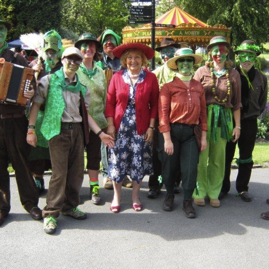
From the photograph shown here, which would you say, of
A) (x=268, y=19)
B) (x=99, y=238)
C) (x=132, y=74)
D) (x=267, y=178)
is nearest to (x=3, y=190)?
(x=99, y=238)

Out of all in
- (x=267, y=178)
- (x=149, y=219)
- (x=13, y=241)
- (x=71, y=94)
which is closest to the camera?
(x=13, y=241)

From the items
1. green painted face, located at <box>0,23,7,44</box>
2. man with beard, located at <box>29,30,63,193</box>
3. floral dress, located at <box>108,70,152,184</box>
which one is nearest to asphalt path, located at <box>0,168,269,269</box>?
floral dress, located at <box>108,70,152,184</box>

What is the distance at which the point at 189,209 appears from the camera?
4.57m

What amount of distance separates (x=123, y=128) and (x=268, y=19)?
2443 cm

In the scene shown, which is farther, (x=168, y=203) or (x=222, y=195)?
(x=222, y=195)

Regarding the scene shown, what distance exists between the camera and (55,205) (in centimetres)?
409

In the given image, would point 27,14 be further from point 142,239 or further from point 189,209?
point 142,239

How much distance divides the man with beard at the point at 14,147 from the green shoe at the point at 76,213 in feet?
1.07

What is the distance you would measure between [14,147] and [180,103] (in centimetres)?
193

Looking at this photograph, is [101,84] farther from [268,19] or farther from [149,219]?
[268,19]

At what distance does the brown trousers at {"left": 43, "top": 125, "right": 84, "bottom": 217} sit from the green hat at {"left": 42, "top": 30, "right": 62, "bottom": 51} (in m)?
1.08

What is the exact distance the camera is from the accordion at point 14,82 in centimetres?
368

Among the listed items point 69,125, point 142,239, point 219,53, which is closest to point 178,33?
point 219,53

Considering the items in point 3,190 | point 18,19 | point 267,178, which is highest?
point 18,19
